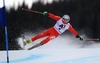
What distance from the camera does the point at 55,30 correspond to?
12.5 ft

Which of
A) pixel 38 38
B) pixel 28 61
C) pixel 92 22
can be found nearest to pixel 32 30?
pixel 38 38

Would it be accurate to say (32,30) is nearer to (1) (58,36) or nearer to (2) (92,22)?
(1) (58,36)

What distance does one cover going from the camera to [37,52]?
3.94 m

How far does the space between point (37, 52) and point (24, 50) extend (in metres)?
0.18

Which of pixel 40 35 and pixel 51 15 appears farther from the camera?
pixel 40 35

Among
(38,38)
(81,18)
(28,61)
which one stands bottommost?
(28,61)

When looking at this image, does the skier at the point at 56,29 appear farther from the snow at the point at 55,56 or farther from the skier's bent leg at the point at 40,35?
the snow at the point at 55,56

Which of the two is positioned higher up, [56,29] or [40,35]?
[56,29]

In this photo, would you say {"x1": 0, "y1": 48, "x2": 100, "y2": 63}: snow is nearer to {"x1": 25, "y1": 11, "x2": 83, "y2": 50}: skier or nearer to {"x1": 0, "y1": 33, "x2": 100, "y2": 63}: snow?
{"x1": 0, "y1": 33, "x2": 100, "y2": 63}: snow

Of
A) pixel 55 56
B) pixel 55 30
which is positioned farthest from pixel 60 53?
pixel 55 30

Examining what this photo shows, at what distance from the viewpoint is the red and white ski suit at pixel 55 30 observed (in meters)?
3.76

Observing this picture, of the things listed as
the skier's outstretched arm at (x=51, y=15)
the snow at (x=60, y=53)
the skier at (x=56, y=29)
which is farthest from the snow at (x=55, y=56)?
the skier's outstretched arm at (x=51, y=15)

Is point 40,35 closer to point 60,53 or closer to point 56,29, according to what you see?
point 56,29

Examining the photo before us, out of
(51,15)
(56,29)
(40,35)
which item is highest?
(51,15)
